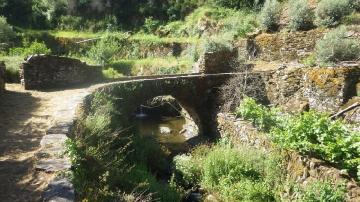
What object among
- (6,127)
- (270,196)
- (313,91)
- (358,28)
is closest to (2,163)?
(6,127)

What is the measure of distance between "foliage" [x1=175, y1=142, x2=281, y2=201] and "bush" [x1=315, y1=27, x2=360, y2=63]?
7347 mm

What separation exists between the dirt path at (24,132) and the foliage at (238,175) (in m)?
3.95

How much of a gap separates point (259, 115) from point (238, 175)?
2.14m

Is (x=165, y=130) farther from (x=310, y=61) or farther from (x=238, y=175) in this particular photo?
(x=238, y=175)

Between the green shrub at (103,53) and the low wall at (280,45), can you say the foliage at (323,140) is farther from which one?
the green shrub at (103,53)

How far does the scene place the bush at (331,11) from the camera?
19656mm

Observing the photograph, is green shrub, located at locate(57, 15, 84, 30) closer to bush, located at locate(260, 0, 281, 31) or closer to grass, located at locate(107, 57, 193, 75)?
grass, located at locate(107, 57, 193, 75)

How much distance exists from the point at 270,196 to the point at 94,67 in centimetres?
912

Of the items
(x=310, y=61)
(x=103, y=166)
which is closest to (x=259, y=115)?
(x=103, y=166)

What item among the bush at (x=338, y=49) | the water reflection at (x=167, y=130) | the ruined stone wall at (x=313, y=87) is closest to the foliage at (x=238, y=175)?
the water reflection at (x=167, y=130)

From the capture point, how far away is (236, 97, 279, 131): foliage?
11781mm

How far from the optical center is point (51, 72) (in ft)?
48.2

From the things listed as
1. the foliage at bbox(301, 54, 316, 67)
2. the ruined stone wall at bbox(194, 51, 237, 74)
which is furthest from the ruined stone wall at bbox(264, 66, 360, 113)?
the ruined stone wall at bbox(194, 51, 237, 74)

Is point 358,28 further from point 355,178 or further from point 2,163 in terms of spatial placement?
point 2,163
